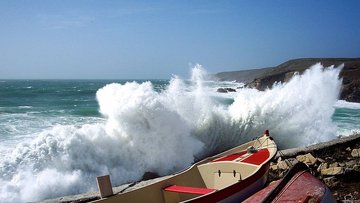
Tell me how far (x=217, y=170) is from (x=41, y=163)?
23.0 feet

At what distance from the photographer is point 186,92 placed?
18078 mm

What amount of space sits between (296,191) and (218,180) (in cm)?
282

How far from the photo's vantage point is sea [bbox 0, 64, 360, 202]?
11805mm

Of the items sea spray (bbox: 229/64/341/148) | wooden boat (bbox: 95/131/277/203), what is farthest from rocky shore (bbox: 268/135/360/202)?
sea spray (bbox: 229/64/341/148)

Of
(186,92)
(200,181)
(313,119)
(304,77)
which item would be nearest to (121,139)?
(186,92)

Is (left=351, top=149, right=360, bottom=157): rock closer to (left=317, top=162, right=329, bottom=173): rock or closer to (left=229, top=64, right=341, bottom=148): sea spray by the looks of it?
(left=317, top=162, right=329, bottom=173): rock

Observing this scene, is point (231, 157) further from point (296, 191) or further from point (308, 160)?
point (296, 191)

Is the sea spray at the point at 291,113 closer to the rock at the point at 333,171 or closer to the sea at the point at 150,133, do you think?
the sea at the point at 150,133

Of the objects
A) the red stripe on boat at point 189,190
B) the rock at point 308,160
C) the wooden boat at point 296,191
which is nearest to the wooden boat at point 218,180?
the red stripe on boat at point 189,190

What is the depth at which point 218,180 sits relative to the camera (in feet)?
25.7

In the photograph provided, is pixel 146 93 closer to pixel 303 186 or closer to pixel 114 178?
pixel 114 178

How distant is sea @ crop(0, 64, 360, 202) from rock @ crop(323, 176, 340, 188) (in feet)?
20.3

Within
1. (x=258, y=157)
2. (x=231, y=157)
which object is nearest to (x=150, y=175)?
(x=231, y=157)

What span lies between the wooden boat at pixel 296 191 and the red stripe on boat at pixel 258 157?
189 centimetres
